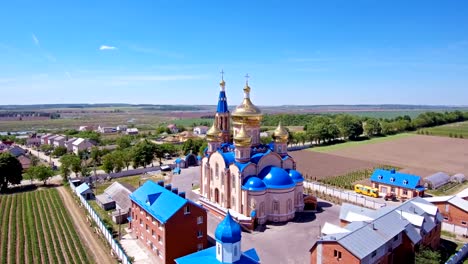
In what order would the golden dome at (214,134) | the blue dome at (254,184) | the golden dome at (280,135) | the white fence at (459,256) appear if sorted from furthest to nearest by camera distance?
the golden dome at (214,134) < the golden dome at (280,135) < the blue dome at (254,184) < the white fence at (459,256)

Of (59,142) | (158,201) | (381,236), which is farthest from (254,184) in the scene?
(59,142)

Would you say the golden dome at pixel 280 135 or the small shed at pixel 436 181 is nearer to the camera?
the golden dome at pixel 280 135

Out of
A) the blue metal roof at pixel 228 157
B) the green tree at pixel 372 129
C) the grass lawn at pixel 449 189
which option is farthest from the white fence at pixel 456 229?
the green tree at pixel 372 129

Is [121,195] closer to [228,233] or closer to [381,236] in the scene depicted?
[228,233]

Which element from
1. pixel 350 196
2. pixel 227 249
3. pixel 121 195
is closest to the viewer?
pixel 227 249

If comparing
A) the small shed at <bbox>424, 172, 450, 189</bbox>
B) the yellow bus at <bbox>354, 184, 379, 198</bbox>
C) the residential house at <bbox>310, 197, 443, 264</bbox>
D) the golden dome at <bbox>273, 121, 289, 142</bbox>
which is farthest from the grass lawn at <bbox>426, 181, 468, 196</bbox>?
the golden dome at <bbox>273, 121, 289, 142</bbox>

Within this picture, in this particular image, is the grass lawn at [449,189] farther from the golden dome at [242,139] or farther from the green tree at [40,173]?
the green tree at [40,173]

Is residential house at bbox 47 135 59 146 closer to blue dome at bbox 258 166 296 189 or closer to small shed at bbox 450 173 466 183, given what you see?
blue dome at bbox 258 166 296 189
